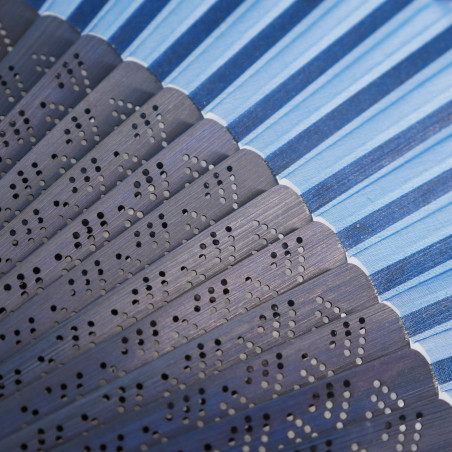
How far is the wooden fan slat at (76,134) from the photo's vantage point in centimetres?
321

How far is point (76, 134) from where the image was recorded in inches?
128

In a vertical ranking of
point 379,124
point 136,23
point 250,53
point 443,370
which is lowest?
point 443,370

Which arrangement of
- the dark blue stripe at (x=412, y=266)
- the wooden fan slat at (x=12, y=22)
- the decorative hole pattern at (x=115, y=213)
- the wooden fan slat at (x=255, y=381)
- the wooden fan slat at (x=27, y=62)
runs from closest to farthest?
the wooden fan slat at (x=255, y=381) < the decorative hole pattern at (x=115, y=213) < the dark blue stripe at (x=412, y=266) < the wooden fan slat at (x=27, y=62) < the wooden fan slat at (x=12, y=22)

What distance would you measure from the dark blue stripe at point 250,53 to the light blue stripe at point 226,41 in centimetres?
3

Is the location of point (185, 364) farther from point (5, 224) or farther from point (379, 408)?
point (5, 224)

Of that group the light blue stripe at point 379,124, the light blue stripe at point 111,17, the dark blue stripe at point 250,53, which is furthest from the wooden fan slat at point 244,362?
the light blue stripe at point 111,17

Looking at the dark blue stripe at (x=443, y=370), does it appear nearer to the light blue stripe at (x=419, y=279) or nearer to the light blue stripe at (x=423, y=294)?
the light blue stripe at (x=423, y=294)

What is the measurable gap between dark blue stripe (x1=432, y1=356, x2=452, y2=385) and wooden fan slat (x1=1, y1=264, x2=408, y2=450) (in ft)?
1.25

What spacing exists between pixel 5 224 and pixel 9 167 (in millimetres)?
334

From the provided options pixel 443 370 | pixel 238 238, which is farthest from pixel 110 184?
pixel 443 370

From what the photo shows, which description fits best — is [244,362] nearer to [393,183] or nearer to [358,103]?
[393,183]

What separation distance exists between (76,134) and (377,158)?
1.56 metres

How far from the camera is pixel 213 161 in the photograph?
3180 millimetres

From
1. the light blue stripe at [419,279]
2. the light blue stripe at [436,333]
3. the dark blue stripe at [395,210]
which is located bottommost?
the light blue stripe at [436,333]
